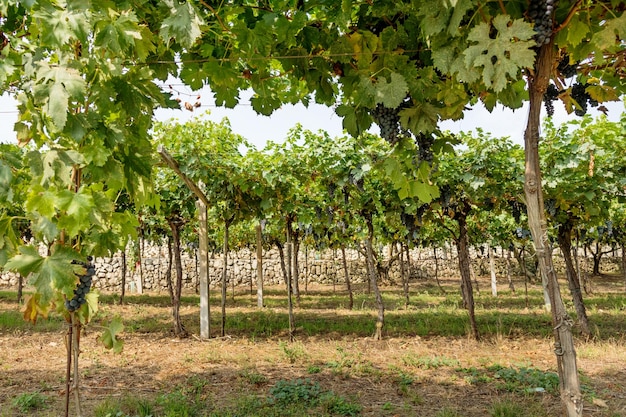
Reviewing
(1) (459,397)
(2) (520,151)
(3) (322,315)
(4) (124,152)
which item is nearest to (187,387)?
(1) (459,397)

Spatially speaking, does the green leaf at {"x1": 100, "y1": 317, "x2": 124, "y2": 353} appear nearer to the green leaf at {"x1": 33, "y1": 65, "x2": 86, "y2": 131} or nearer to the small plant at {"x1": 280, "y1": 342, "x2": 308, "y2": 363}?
the green leaf at {"x1": 33, "y1": 65, "x2": 86, "y2": 131}

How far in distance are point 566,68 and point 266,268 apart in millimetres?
23400

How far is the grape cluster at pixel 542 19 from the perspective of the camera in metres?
1.61

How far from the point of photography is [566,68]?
2.35 metres

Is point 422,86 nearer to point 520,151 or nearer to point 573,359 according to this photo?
point 573,359

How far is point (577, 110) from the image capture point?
8.34 feet

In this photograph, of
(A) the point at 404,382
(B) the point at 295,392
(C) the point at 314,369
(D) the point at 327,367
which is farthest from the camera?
(D) the point at 327,367

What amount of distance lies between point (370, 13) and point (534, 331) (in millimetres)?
8488

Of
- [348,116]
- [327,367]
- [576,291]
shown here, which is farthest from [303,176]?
[576,291]

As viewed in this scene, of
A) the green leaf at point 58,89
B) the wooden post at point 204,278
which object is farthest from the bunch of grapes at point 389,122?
the wooden post at point 204,278

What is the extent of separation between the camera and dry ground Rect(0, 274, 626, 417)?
15.8 ft

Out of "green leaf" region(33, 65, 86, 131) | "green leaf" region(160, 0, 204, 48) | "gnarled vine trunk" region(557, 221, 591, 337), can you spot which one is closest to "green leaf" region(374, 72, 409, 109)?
"green leaf" region(160, 0, 204, 48)

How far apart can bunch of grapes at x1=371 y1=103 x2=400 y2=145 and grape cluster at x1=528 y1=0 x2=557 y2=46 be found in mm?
786

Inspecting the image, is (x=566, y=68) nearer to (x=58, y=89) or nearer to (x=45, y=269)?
(x=58, y=89)
